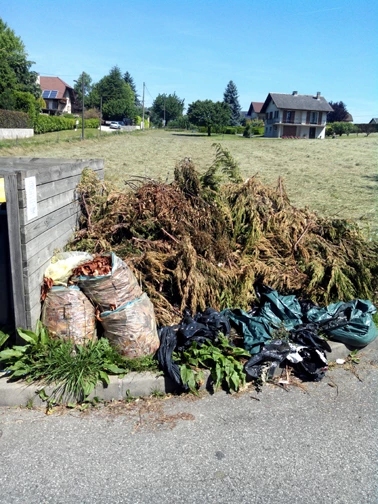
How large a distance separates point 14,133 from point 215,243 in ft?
123

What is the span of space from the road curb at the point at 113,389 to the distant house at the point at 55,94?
88.5 meters

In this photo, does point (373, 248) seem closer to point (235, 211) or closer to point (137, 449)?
point (235, 211)

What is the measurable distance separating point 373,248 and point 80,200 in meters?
3.19

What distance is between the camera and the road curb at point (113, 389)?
3246mm

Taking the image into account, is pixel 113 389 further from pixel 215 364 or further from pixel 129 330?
pixel 215 364

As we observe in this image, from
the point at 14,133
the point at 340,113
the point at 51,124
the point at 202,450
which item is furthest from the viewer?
the point at 340,113

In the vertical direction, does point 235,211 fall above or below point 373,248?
above

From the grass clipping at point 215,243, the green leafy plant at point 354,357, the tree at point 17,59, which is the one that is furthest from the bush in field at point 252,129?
the green leafy plant at point 354,357

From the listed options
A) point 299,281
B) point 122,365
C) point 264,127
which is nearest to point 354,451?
point 122,365

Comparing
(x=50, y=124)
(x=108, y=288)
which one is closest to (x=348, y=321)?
(x=108, y=288)

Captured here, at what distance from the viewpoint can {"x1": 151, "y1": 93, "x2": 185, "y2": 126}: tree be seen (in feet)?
363

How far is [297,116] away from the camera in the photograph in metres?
74.7

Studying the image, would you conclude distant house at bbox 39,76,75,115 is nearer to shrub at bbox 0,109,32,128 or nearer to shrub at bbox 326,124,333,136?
shrub at bbox 0,109,32,128

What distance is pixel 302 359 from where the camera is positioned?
3.73 meters
